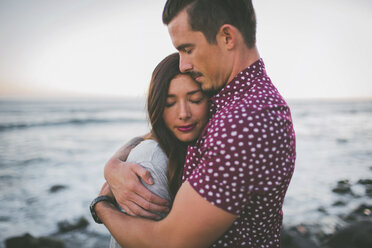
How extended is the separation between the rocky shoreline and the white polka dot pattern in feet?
14.7

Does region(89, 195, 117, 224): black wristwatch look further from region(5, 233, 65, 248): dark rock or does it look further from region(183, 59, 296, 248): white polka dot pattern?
region(5, 233, 65, 248): dark rock

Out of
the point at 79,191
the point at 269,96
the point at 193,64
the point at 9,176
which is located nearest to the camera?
the point at 269,96

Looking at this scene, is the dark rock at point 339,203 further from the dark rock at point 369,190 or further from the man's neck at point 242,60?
the man's neck at point 242,60

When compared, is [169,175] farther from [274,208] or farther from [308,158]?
[308,158]

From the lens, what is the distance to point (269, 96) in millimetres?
1391

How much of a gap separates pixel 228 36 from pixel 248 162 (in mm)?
1011

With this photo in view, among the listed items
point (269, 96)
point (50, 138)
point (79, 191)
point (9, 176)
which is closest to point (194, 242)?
point (269, 96)

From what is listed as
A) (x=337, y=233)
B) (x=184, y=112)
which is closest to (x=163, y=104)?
(x=184, y=112)

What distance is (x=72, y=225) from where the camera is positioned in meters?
5.94

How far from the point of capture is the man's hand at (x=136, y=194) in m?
1.64

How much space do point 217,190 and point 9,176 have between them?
1116 centimetres

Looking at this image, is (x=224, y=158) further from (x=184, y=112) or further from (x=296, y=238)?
(x=296, y=238)

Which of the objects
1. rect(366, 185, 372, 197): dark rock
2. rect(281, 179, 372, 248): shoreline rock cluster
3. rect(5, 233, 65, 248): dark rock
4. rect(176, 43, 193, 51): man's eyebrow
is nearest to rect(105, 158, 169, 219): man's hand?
rect(176, 43, 193, 51): man's eyebrow

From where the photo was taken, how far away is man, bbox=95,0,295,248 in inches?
46.1
